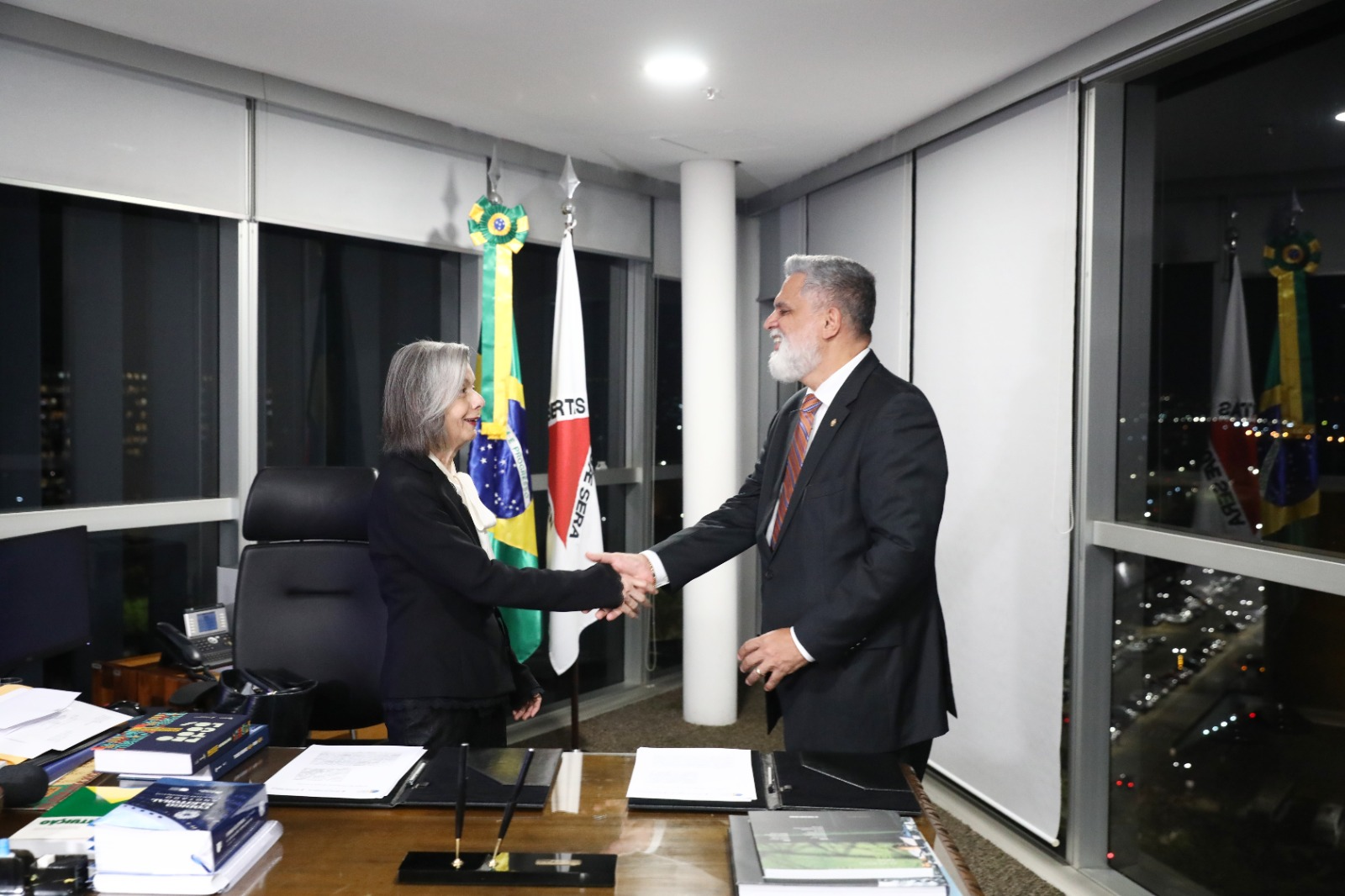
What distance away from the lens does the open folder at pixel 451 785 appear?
4.83 feet

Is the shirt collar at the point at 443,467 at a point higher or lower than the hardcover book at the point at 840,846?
higher

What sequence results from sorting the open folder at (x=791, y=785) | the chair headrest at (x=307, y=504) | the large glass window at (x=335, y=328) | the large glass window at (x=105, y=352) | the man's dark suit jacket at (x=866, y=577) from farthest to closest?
1. the large glass window at (x=335, y=328)
2. the large glass window at (x=105, y=352)
3. the chair headrest at (x=307, y=504)
4. the man's dark suit jacket at (x=866, y=577)
5. the open folder at (x=791, y=785)

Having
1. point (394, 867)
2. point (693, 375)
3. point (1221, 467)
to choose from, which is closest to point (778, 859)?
point (394, 867)

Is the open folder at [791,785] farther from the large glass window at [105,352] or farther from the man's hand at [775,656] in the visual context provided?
the large glass window at [105,352]

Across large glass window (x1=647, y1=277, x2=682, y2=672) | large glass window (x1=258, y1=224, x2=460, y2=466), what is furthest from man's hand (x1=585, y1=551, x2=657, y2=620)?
large glass window (x1=647, y1=277, x2=682, y2=672)

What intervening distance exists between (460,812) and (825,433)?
3.83 ft

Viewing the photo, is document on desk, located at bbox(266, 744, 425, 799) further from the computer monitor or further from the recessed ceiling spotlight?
the recessed ceiling spotlight

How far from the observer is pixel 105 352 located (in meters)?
3.25

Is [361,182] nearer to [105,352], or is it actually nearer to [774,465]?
[105,352]

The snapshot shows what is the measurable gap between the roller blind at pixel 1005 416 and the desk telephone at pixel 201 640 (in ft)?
8.33

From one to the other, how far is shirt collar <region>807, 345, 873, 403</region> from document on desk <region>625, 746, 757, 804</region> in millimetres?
891

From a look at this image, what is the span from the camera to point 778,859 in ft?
4.04

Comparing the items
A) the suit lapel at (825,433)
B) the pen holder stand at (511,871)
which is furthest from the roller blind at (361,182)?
the pen holder stand at (511,871)

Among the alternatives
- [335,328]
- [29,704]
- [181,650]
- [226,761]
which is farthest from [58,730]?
[335,328]
